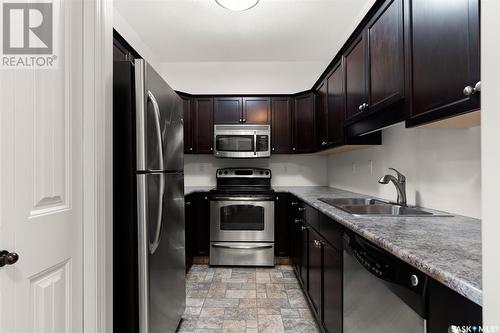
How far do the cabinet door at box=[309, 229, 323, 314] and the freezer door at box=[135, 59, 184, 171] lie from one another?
115 centimetres

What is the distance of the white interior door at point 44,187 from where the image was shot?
785 mm

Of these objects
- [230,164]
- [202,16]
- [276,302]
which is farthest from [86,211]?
[230,164]

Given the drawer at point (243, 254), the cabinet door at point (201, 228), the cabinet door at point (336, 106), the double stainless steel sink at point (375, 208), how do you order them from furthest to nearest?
1. the cabinet door at point (201, 228)
2. the drawer at point (243, 254)
3. the cabinet door at point (336, 106)
4. the double stainless steel sink at point (375, 208)

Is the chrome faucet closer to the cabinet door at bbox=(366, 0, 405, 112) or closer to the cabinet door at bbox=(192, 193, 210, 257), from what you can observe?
the cabinet door at bbox=(366, 0, 405, 112)

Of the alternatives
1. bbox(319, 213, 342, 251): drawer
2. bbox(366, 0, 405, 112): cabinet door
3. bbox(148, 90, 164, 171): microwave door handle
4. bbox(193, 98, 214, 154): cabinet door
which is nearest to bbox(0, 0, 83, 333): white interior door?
bbox(148, 90, 164, 171): microwave door handle

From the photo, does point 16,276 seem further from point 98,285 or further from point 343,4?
point 343,4

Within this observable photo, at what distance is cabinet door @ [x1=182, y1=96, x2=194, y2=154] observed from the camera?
331 cm

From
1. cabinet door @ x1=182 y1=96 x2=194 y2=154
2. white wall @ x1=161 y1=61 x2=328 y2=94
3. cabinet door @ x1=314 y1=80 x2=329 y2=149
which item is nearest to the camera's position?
cabinet door @ x1=314 y1=80 x2=329 y2=149

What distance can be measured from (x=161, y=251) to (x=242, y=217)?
1.62m

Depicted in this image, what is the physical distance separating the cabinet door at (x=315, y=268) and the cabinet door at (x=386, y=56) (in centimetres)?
→ 99

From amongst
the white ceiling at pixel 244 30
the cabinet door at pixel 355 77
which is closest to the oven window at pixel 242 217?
the cabinet door at pixel 355 77

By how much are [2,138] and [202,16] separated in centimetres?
221

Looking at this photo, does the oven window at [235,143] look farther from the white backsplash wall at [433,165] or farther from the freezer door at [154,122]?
the freezer door at [154,122]
